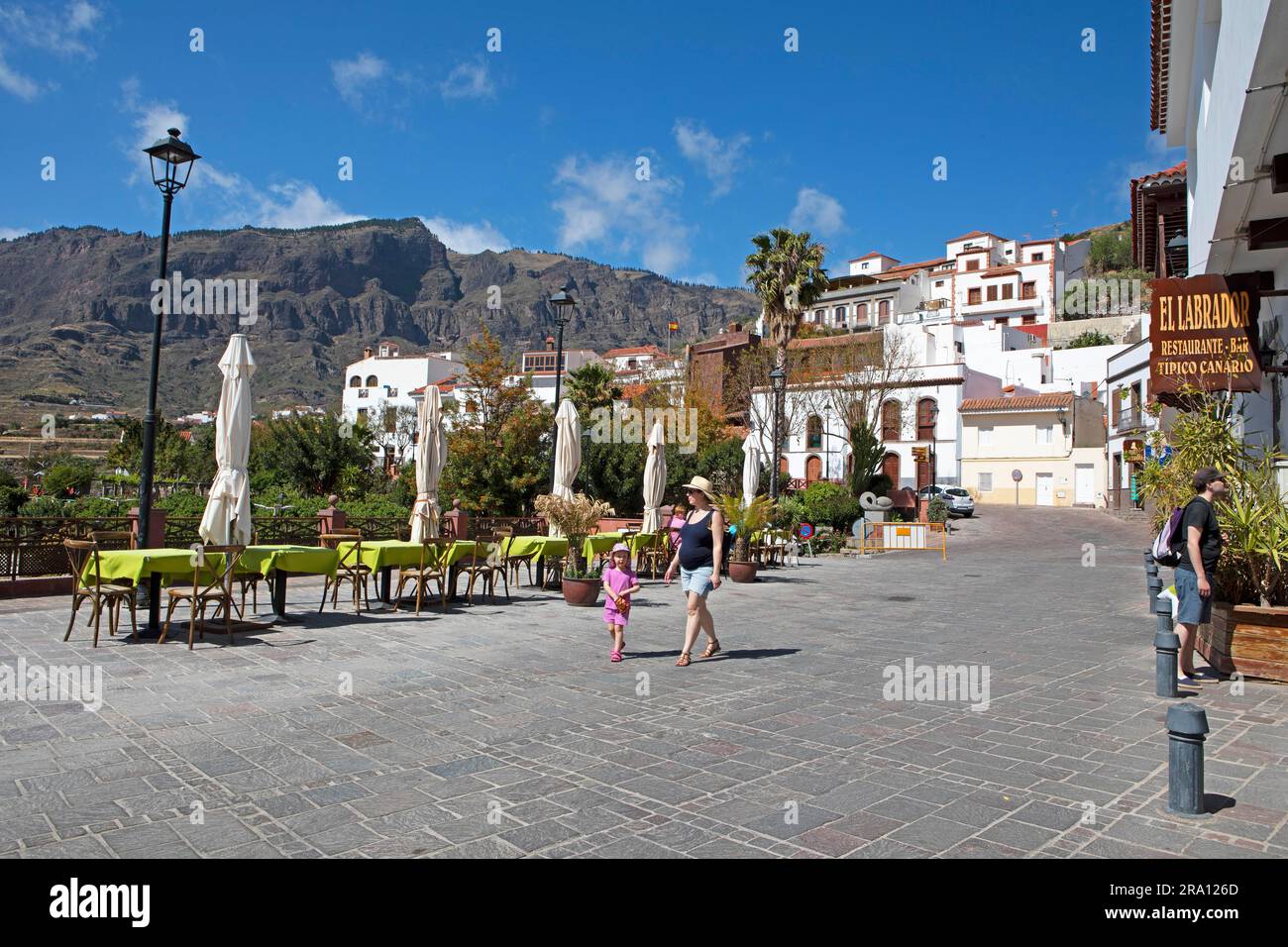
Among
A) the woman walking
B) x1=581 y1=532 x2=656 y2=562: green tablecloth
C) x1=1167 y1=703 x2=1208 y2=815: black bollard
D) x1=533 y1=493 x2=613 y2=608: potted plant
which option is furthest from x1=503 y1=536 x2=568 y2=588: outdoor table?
x1=1167 y1=703 x2=1208 y2=815: black bollard

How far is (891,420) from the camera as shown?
47250mm

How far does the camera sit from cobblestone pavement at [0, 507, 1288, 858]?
3.84 metres

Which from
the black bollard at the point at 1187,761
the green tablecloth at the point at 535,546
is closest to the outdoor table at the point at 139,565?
the green tablecloth at the point at 535,546

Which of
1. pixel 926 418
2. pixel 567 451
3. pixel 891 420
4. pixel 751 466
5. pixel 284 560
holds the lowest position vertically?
pixel 284 560

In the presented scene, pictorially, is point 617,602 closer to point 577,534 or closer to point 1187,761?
point 577,534

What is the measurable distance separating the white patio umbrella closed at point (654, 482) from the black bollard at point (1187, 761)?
1219 cm

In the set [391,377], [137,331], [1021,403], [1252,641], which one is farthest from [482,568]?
[137,331]

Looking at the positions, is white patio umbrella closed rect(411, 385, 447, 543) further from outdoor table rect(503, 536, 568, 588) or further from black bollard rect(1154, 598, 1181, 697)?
black bollard rect(1154, 598, 1181, 697)

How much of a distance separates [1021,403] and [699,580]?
4343 cm

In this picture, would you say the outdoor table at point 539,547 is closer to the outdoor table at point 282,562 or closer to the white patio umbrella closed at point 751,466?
the outdoor table at point 282,562

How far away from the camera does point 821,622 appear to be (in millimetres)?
11000

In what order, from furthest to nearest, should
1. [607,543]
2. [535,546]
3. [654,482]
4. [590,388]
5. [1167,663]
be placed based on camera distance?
[590,388] < [654,482] < [607,543] < [535,546] < [1167,663]

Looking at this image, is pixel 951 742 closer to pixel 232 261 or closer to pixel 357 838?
pixel 357 838

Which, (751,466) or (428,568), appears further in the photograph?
(751,466)
